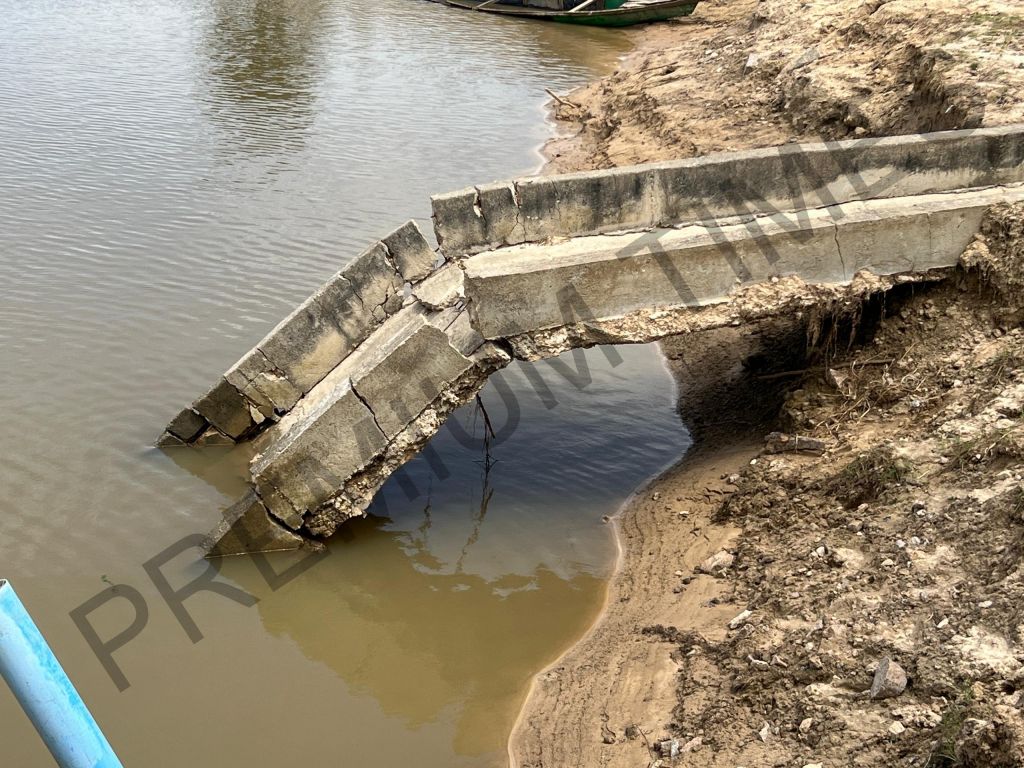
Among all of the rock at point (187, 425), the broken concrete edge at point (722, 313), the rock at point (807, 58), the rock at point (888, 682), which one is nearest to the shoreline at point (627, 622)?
the rock at point (888, 682)

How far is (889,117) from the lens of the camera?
9.15 meters

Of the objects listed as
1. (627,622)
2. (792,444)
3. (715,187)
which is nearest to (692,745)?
(627,622)

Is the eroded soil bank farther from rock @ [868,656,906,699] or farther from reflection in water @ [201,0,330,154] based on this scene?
reflection in water @ [201,0,330,154]

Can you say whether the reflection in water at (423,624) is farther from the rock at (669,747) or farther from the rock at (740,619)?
the rock at (740,619)

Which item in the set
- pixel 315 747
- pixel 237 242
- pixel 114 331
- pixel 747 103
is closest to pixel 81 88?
pixel 237 242

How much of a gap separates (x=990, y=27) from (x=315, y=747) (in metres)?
Result: 8.58

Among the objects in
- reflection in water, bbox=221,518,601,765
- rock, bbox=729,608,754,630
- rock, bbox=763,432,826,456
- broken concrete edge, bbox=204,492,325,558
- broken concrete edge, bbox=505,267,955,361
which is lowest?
reflection in water, bbox=221,518,601,765

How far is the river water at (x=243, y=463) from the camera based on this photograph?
5395 millimetres

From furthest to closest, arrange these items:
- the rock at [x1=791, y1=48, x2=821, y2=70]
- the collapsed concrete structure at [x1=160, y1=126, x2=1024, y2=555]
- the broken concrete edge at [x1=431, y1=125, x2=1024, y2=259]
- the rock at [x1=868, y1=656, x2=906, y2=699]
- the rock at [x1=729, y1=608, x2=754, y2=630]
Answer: the rock at [x1=791, y1=48, x2=821, y2=70], the broken concrete edge at [x1=431, y1=125, x2=1024, y2=259], the collapsed concrete structure at [x1=160, y1=126, x2=1024, y2=555], the rock at [x1=729, y1=608, x2=754, y2=630], the rock at [x1=868, y1=656, x2=906, y2=699]

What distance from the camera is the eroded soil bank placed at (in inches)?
164

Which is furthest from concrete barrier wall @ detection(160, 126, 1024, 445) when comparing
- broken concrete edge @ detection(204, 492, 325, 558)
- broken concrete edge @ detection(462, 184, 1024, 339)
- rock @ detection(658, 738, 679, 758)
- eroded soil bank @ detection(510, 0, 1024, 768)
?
rock @ detection(658, 738, 679, 758)

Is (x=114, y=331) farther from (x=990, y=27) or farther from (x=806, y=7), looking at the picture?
(x=806, y=7)

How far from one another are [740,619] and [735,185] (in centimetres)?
306

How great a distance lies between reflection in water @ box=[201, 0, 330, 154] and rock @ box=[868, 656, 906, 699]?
12.3 m
